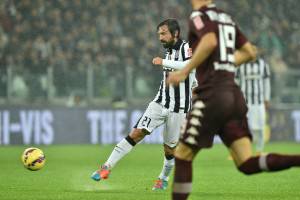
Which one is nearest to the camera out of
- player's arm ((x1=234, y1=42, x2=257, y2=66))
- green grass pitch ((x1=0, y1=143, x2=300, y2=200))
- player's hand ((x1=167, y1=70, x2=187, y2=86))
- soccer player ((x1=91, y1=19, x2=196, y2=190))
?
player's hand ((x1=167, y1=70, x2=187, y2=86))

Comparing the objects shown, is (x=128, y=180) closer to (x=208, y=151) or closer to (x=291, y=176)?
(x=291, y=176)

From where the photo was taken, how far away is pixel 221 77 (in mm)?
7188

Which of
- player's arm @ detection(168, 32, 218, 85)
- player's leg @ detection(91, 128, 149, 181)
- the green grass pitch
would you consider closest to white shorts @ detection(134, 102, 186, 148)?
player's leg @ detection(91, 128, 149, 181)

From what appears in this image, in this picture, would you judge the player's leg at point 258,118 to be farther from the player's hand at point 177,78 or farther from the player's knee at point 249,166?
the player's hand at point 177,78

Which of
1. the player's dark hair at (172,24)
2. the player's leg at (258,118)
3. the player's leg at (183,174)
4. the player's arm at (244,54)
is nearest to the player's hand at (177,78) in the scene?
the player's leg at (183,174)

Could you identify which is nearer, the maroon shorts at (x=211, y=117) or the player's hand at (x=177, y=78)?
the player's hand at (x=177, y=78)

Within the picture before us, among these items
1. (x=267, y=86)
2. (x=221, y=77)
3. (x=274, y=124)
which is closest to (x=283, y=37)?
(x=274, y=124)

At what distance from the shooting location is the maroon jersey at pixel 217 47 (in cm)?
716

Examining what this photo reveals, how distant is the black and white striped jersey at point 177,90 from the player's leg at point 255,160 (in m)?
3.71

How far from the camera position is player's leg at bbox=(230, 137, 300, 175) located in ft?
23.6

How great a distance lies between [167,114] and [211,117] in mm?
4047

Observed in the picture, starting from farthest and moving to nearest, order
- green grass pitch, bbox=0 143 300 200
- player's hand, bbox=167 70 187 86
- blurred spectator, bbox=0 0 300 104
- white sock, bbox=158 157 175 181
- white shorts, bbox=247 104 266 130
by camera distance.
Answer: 1. blurred spectator, bbox=0 0 300 104
2. white shorts, bbox=247 104 266 130
3. white sock, bbox=158 157 175 181
4. green grass pitch, bbox=0 143 300 200
5. player's hand, bbox=167 70 187 86

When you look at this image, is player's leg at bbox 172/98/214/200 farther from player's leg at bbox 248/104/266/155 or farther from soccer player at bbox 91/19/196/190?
player's leg at bbox 248/104/266/155

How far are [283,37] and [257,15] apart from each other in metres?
1.24
